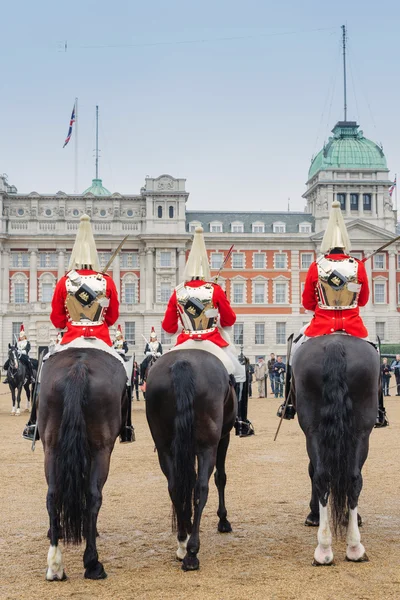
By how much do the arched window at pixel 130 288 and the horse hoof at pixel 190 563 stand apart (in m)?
55.6

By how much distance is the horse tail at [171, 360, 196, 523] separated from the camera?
618 cm

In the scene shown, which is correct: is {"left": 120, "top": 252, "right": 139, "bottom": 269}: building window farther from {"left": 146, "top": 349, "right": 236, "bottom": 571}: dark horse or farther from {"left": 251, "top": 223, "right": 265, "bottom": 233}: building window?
{"left": 146, "top": 349, "right": 236, "bottom": 571}: dark horse

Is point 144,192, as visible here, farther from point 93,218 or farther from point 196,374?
point 196,374

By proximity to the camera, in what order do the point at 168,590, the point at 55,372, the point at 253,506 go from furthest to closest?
the point at 253,506, the point at 55,372, the point at 168,590

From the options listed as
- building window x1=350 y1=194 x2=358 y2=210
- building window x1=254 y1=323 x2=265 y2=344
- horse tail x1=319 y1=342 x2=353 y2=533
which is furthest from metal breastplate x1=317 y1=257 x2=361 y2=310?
building window x1=350 y1=194 x2=358 y2=210

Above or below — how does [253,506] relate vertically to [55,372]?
below

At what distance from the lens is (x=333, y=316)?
7.18m

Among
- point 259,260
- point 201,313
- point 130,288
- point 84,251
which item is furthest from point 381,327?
point 84,251

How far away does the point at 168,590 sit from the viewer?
5.34 metres

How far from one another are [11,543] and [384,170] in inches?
2392

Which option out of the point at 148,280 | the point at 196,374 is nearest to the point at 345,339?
the point at 196,374

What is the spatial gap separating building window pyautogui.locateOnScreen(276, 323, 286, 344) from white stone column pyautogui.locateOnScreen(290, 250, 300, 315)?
70.3 inches

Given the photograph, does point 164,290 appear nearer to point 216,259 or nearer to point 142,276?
point 142,276

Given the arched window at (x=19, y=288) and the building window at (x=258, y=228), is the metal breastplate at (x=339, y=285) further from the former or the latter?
the building window at (x=258, y=228)
